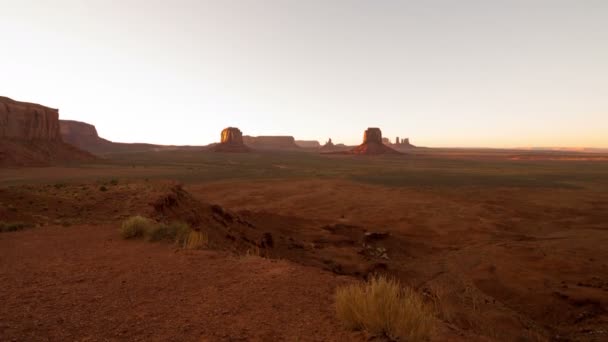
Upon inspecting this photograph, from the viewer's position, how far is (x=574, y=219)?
2039 centimetres

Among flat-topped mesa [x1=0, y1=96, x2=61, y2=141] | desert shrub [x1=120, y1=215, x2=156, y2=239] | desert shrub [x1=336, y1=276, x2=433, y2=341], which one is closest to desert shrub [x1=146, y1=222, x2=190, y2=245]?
desert shrub [x1=120, y1=215, x2=156, y2=239]

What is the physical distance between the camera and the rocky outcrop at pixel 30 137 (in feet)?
174

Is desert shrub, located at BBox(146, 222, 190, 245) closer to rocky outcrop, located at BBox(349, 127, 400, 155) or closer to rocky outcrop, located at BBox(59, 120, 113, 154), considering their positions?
rocky outcrop, located at BBox(349, 127, 400, 155)

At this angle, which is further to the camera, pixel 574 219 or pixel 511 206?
pixel 511 206

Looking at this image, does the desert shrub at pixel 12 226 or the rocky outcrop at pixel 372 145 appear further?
the rocky outcrop at pixel 372 145

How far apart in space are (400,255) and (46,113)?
78.1 metres

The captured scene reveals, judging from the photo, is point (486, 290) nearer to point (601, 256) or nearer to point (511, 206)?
point (601, 256)

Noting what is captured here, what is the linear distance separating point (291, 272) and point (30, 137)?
7521 cm

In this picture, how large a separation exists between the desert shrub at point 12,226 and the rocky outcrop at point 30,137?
53474 millimetres

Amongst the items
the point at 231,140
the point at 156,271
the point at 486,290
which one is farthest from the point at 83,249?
the point at 231,140

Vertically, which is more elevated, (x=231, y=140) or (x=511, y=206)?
(x=231, y=140)

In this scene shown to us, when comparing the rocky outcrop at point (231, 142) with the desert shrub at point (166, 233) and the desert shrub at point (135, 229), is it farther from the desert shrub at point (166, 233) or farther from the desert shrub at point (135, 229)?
the desert shrub at point (166, 233)

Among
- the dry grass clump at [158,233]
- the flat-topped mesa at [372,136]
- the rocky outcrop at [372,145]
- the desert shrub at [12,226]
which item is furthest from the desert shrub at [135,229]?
the flat-topped mesa at [372,136]

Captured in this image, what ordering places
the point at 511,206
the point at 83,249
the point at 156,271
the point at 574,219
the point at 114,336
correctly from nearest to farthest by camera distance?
the point at 114,336 → the point at 156,271 → the point at 83,249 → the point at 574,219 → the point at 511,206
